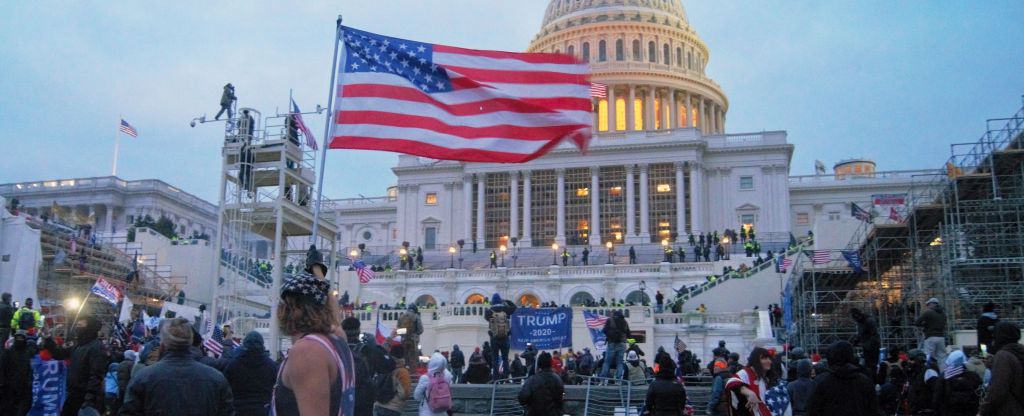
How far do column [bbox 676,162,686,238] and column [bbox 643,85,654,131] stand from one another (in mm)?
18257

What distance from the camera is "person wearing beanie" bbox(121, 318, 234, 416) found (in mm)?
Result: 7633

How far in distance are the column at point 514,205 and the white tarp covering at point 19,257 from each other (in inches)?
1671

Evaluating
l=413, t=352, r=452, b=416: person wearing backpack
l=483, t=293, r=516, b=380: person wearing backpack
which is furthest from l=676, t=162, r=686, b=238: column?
l=413, t=352, r=452, b=416: person wearing backpack

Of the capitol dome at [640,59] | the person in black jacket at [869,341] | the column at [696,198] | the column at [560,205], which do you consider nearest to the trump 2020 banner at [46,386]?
the person in black jacket at [869,341]

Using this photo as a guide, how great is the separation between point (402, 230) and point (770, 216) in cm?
2900

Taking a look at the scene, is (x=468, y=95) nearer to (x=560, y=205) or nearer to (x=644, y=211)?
→ (x=644, y=211)

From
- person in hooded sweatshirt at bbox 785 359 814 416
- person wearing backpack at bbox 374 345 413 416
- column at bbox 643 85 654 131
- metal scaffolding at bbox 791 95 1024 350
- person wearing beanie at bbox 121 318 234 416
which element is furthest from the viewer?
column at bbox 643 85 654 131

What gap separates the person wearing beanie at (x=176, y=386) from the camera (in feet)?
25.0

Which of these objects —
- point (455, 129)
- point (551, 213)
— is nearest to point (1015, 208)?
point (455, 129)

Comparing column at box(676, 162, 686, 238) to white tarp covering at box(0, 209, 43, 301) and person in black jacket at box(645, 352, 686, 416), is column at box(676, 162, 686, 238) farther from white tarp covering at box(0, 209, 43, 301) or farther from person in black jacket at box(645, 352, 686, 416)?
person in black jacket at box(645, 352, 686, 416)

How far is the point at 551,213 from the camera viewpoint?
80625 millimetres

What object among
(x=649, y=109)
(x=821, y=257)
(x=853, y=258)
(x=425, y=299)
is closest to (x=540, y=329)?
(x=853, y=258)

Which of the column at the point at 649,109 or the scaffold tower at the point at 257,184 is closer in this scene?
the scaffold tower at the point at 257,184

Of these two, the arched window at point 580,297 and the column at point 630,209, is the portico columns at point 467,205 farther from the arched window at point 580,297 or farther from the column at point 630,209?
the arched window at point 580,297
